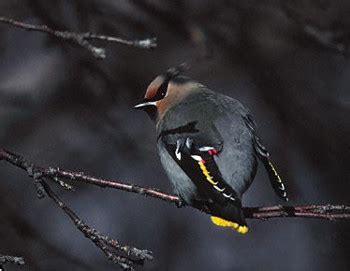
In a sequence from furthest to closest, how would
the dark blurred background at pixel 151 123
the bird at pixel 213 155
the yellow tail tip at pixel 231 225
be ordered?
the dark blurred background at pixel 151 123 → the bird at pixel 213 155 → the yellow tail tip at pixel 231 225

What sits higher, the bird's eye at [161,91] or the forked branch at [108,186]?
the forked branch at [108,186]

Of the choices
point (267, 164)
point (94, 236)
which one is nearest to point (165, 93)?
point (267, 164)

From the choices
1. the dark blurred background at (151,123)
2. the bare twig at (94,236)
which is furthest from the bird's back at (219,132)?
the bare twig at (94,236)

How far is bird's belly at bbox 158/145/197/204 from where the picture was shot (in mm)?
3541

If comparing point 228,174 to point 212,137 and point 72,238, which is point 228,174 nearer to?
point 212,137

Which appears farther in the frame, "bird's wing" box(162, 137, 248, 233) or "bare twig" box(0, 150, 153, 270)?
"bird's wing" box(162, 137, 248, 233)

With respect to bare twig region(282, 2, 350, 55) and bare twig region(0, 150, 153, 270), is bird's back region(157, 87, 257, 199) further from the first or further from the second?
bare twig region(0, 150, 153, 270)

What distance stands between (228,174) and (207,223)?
377 cm

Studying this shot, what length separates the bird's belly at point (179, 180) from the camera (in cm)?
354

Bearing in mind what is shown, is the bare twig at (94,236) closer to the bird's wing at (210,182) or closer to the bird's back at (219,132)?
the bird's wing at (210,182)

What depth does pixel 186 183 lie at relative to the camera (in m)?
3.54

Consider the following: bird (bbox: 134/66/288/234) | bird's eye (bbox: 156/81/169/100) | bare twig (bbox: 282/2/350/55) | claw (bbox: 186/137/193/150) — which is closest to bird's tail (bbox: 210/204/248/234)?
bird (bbox: 134/66/288/234)

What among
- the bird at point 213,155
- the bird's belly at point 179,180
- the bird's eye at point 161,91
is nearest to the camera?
the bird at point 213,155

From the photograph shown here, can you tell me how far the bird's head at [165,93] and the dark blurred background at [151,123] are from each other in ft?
0.46
